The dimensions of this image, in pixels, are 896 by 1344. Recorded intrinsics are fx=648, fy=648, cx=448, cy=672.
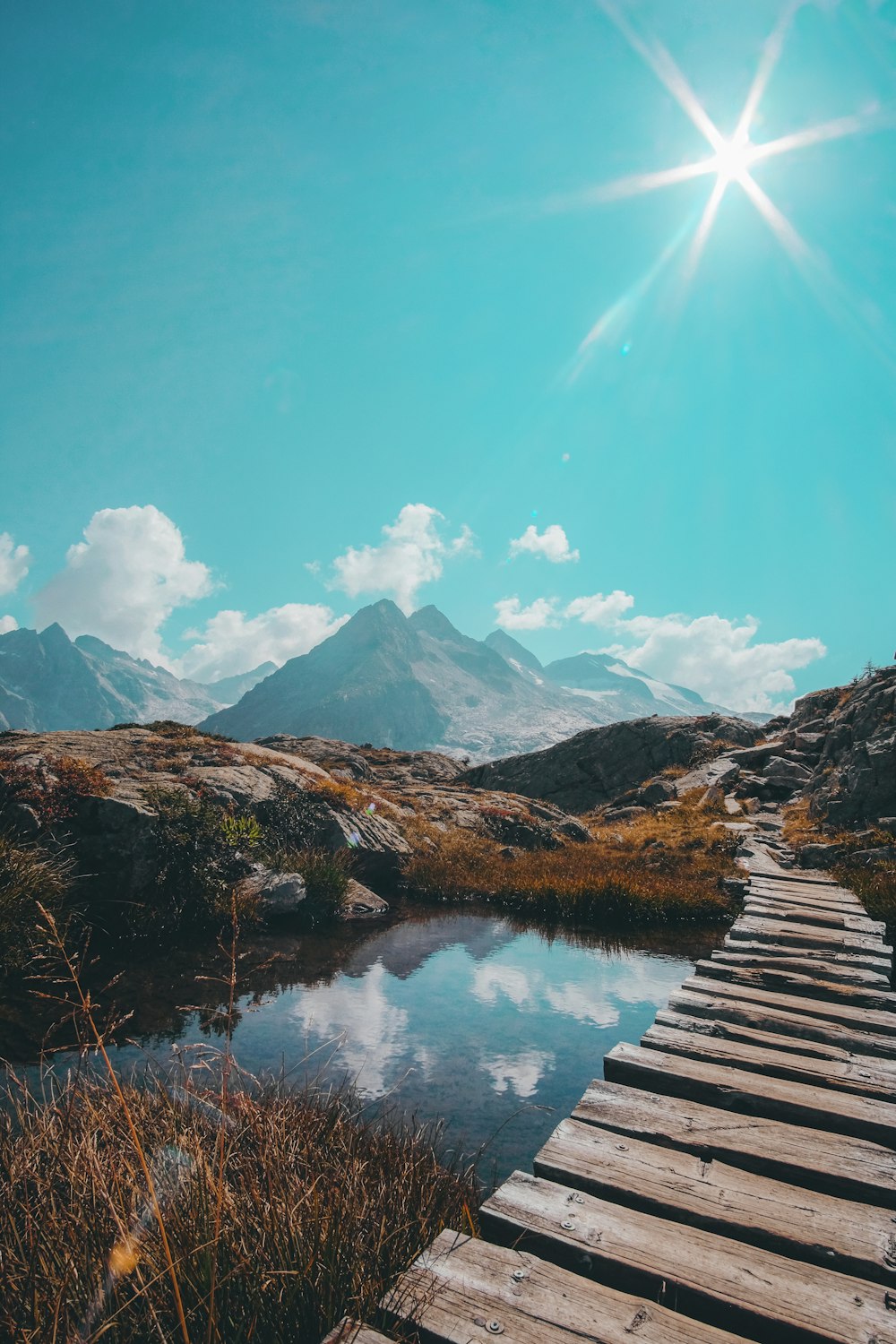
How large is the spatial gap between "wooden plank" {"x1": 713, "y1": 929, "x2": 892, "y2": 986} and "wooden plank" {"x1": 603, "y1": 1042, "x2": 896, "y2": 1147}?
12.1 feet

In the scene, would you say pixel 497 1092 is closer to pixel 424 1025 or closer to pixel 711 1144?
pixel 424 1025

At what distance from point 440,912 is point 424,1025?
7.19m

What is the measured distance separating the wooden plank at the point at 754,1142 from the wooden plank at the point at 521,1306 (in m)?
1.42

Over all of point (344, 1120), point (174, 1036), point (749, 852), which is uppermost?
point (749, 852)

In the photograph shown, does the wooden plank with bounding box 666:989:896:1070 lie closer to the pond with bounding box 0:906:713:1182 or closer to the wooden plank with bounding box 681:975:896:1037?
the wooden plank with bounding box 681:975:896:1037

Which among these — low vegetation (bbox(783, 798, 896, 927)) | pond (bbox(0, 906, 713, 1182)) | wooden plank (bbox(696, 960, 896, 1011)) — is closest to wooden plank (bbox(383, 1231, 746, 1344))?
pond (bbox(0, 906, 713, 1182))

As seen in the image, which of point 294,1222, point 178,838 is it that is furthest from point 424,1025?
point 178,838

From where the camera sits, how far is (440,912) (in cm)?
1625

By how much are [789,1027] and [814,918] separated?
5.25 meters

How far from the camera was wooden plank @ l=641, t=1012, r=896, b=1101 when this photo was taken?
558cm

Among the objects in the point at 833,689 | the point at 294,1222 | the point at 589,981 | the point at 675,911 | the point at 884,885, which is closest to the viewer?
the point at 294,1222

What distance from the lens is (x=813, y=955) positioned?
30.5ft

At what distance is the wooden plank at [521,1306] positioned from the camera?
2.95m

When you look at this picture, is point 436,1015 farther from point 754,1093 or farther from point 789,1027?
point 754,1093
